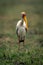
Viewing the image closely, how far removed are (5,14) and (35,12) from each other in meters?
2.24

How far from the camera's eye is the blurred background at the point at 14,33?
10.3 metres

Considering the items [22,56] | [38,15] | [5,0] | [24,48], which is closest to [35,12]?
[38,15]

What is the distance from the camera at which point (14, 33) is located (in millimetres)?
14984

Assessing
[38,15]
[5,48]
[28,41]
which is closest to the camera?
[5,48]

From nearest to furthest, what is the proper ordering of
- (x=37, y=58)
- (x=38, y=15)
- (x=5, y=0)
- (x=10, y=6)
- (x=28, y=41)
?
1. (x=37, y=58)
2. (x=28, y=41)
3. (x=38, y=15)
4. (x=10, y=6)
5. (x=5, y=0)

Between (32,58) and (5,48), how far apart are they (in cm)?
163

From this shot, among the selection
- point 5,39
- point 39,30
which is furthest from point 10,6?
point 5,39

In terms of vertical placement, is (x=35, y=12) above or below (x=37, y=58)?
above

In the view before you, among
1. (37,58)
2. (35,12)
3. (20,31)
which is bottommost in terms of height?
(37,58)

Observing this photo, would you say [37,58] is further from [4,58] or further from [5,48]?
[5,48]

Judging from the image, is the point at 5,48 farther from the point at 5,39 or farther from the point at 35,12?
the point at 35,12

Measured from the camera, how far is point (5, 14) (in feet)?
69.1

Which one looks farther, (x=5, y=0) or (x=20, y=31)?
(x=5, y=0)

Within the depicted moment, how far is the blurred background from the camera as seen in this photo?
1030 cm
